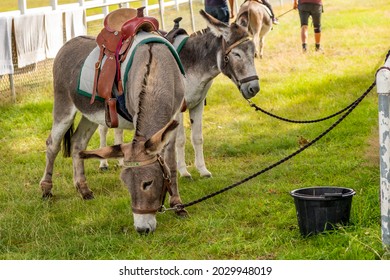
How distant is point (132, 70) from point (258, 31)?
12.8 m

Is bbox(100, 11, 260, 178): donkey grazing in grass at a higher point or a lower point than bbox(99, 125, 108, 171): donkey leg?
higher

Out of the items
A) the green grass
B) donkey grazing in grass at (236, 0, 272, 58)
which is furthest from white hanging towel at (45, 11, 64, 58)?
donkey grazing in grass at (236, 0, 272, 58)

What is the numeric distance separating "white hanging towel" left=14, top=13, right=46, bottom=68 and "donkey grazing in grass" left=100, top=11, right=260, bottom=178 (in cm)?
532

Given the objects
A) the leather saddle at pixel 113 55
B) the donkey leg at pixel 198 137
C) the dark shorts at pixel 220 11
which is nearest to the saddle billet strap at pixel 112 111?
the leather saddle at pixel 113 55

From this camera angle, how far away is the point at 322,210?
6.93m

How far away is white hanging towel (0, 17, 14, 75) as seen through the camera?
45.5ft

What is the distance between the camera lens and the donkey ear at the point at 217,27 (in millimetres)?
9531

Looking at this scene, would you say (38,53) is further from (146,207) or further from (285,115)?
(146,207)

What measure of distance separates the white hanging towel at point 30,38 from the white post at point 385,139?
30.1ft

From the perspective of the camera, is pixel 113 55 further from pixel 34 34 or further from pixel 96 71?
pixel 34 34

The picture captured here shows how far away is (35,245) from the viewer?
753 cm

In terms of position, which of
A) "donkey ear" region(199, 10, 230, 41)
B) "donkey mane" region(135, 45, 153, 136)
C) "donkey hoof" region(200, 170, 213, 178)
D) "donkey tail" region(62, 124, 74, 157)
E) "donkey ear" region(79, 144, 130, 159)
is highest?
"donkey ear" region(199, 10, 230, 41)

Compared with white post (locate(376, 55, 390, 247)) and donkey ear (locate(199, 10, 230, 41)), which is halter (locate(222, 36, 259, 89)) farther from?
white post (locate(376, 55, 390, 247))
